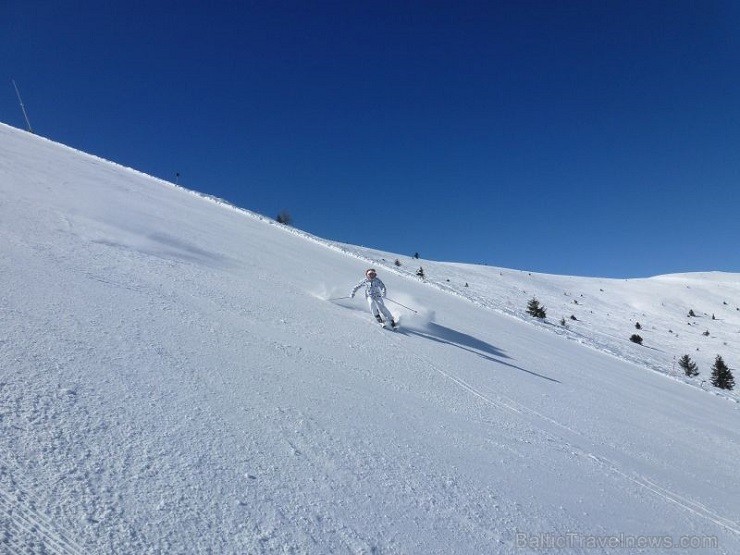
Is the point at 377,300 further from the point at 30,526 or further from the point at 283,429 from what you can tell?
the point at 30,526

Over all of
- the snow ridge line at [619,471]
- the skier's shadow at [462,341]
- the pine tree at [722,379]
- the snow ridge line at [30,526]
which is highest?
the pine tree at [722,379]

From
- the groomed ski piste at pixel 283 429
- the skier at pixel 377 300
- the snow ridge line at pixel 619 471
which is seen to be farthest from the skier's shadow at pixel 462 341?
the snow ridge line at pixel 619 471

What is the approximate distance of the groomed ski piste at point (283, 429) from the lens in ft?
8.35

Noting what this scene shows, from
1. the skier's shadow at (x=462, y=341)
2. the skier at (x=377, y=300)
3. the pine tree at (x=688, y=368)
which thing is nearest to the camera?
the skier's shadow at (x=462, y=341)

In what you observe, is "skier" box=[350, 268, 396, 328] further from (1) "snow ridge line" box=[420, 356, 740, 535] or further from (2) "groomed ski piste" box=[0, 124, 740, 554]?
(1) "snow ridge line" box=[420, 356, 740, 535]

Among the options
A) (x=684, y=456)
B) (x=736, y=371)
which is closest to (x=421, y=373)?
(x=684, y=456)

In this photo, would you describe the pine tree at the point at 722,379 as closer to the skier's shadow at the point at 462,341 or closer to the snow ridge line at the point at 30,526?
the skier's shadow at the point at 462,341

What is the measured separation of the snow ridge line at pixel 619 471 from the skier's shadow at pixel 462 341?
265 cm

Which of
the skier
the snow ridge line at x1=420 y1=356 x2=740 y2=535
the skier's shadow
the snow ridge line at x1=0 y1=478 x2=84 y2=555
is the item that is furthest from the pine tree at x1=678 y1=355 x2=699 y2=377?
the snow ridge line at x1=0 y1=478 x2=84 y2=555

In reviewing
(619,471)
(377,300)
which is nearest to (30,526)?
(619,471)

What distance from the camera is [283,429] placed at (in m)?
3.74

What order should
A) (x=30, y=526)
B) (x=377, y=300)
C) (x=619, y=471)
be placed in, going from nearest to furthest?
1. (x=30, y=526)
2. (x=619, y=471)
3. (x=377, y=300)

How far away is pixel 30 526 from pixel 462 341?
28.9ft

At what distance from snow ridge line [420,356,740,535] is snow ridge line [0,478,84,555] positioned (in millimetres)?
5189
